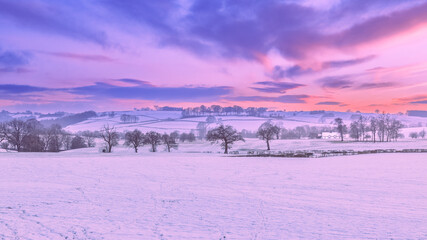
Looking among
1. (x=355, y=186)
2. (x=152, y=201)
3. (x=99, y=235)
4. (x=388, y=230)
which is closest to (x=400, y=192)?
(x=355, y=186)

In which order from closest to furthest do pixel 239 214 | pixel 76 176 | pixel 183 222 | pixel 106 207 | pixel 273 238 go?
1. pixel 273 238
2. pixel 183 222
3. pixel 239 214
4. pixel 106 207
5. pixel 76 176


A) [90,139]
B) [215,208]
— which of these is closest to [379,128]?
[215,208]

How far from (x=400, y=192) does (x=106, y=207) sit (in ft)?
66.5

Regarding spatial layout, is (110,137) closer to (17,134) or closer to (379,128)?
(17,134)

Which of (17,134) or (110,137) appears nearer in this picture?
(110,137)

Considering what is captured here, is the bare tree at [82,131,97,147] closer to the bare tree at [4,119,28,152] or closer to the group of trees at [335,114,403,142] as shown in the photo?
the bare tree at [4,119,28,152]

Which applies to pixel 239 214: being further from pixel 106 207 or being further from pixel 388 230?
pixel 106 207

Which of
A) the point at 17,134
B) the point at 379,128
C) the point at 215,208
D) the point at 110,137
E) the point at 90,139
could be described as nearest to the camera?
the point at 215,208

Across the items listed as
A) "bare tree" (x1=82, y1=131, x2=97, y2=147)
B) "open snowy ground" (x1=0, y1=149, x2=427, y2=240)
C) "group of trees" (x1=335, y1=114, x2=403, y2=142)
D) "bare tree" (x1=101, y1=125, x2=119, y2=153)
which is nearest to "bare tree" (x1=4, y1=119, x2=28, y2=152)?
"bare tree" (x1=101, y1=125, x2=119, y2=153)

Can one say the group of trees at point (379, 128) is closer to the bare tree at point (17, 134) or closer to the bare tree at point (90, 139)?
the bare tree at point (90, 139)

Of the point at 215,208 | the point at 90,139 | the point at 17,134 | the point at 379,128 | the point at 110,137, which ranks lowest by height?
the point at 215,208

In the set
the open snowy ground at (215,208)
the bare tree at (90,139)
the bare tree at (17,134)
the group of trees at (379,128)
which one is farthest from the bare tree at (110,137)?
the group of trees at (379,128)

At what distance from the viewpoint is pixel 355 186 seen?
66.3 ft

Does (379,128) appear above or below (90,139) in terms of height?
above
